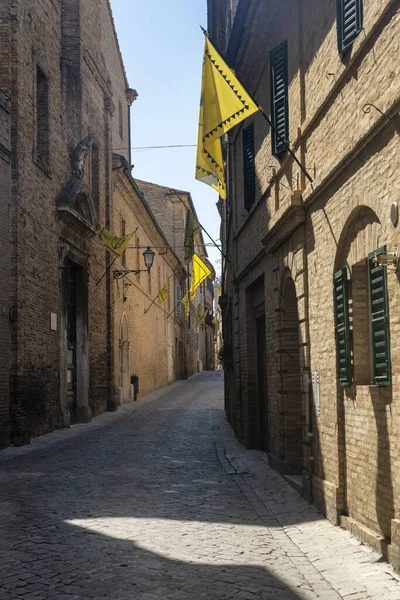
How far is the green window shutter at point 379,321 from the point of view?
5.92 m

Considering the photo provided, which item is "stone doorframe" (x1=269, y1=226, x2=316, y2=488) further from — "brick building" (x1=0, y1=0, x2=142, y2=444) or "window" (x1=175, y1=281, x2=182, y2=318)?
"window" (x1=175, y1=281, x2=182, y2=318)

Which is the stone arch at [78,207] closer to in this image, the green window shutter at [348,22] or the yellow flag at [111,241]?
the yellow flag at [111,241]

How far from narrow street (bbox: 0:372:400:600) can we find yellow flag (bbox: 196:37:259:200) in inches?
172

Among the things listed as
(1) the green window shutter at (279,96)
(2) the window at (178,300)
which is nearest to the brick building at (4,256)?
(1) the green window shutter at (279,96)

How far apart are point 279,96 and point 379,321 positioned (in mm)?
5393

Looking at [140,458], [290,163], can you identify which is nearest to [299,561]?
[290,163]

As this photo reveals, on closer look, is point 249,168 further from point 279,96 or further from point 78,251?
point 78,251

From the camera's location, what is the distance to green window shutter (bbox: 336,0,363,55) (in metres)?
6.65

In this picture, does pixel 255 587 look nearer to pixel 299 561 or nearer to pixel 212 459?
pixel 299 561

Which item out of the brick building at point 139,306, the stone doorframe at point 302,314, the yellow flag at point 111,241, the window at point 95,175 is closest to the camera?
the stone doorframe at point 302,314

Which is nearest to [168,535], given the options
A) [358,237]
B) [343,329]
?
[343,329]

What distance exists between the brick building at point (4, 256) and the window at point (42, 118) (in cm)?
304

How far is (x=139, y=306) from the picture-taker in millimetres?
33094

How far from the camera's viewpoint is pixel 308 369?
897cm
